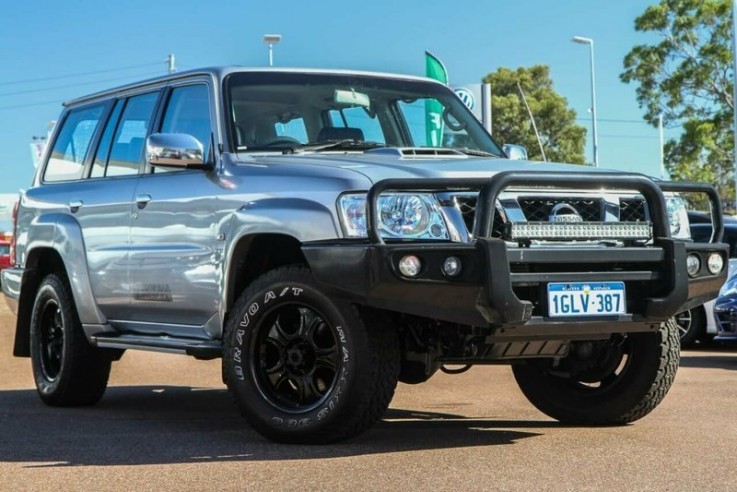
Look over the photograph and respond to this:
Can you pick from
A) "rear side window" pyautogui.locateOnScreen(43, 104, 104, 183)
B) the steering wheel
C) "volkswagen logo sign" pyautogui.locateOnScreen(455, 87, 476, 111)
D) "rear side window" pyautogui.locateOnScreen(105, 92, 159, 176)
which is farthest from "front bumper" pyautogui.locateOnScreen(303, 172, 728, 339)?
"volkswagen logo sign" pyautogui.locateOnScreen(455, 87, 476, 111)

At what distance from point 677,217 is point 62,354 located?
4.01 meters

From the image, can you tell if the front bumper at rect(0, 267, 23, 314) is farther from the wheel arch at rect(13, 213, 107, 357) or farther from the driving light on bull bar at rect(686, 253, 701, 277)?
the driving light on bull bar at rect(686, 253, 701, 277)

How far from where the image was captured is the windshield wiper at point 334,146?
7329mm

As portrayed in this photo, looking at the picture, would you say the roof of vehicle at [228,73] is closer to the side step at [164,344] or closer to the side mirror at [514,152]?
the side mirror at [514,152]

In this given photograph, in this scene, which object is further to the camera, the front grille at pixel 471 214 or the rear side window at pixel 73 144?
the rear side window at pixel 73 144

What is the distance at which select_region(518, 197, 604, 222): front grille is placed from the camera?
6352 mm

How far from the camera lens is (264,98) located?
25.1ft

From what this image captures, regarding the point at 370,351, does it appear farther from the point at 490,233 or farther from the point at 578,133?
the point at 578,133

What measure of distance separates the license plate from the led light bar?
23 cm

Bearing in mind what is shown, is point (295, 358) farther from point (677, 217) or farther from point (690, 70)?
point (690, 70)

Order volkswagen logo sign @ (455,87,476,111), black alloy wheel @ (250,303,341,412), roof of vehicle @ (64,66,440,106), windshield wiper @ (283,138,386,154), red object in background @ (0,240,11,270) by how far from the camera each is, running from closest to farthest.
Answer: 1. black alloy wheel @ (250,303,341,412)
2. windshield wiper @ (283,138,386,154)
3. roof of vehicle @ (64,66,440,106)
4. volkswagen logo sign @ (455,87,476,111)
5. red object in background @ (0,240,11,270)

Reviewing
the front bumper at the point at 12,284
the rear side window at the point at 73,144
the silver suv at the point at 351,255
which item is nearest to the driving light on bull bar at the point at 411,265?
the silver suv at the point at 351,255

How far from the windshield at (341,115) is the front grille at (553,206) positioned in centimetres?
131

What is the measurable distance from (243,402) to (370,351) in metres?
0.80
